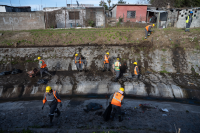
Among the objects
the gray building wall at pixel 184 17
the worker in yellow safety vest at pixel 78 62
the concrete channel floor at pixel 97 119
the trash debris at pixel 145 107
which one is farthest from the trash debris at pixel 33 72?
the gray building wall at pixel 184 17

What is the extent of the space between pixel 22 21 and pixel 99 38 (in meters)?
11.0

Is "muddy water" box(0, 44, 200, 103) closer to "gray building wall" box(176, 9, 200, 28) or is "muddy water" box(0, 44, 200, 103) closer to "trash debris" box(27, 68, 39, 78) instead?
"trash debris" box(27, 68, 39, 78)

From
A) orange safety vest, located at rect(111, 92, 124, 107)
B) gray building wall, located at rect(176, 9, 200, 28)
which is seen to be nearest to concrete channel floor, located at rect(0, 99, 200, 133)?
orange safety vest, located at rect(111, 92, 124, 107)

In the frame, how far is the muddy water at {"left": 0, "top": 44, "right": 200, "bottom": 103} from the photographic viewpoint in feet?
29.6

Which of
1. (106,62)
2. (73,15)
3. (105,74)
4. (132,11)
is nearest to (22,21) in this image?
(73,15)

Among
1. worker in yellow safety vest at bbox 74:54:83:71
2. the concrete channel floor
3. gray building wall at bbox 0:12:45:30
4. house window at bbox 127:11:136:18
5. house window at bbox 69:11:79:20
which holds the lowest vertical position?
the concrete channel floor

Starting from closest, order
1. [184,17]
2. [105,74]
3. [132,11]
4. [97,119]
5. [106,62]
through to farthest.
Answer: [97,119]
[106,62]
[105,74]
[184,17]
[132,11]

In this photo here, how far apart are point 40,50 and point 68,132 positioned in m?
9.59

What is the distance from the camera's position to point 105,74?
10680mm

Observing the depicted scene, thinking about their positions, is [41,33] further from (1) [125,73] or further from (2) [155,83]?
(2) [155,83]

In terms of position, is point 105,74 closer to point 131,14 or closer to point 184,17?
point 184,17

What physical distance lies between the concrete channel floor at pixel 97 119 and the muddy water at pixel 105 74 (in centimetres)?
158

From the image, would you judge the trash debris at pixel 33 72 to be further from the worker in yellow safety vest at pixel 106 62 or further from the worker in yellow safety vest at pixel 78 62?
the worker in yellow safety vest at pixel 106 62

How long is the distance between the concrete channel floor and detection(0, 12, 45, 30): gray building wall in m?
12.6
